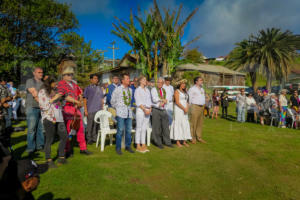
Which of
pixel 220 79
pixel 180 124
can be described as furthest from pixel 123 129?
pixel 220 79

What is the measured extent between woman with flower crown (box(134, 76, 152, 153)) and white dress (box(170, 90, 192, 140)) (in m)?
1.05

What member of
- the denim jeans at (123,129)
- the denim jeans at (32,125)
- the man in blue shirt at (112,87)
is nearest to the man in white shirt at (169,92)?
the denim jeans at (123,129)

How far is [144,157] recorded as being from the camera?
16.0 feet

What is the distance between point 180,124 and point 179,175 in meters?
2.33

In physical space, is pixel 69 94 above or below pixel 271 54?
below

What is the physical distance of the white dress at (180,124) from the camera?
5.98 metres

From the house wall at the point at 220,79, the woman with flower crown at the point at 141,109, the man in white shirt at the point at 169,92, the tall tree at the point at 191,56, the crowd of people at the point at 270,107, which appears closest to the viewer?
the woman with flower crown at the point at 141,109

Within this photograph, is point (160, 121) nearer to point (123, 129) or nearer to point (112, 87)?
point (123, 129)

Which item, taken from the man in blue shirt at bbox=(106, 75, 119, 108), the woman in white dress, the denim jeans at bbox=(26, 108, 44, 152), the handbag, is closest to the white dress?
the woman in white dress

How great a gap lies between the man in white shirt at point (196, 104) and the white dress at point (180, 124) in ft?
1.03

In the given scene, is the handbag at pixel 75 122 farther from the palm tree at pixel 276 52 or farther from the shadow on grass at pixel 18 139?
the palm tree at pixel 276 52

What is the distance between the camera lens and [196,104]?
6250mm

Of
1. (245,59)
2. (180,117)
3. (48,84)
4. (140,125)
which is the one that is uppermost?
(245,59)

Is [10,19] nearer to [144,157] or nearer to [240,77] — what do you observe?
[144,157]
